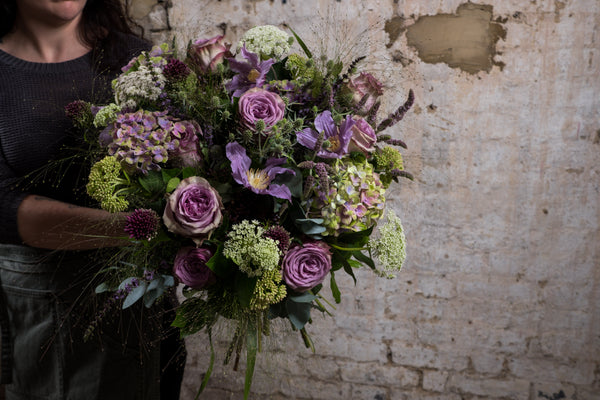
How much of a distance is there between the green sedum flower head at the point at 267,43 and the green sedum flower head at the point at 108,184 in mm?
365

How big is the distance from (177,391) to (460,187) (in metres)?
1.29

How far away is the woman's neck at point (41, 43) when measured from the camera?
4.33 ft

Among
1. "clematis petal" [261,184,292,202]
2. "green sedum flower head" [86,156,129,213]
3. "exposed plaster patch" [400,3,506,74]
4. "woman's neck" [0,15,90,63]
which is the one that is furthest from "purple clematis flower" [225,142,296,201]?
"exposed plaster patch" [400,3,506,74]

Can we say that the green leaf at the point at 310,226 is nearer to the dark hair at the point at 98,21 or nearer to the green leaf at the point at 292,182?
the green leaf at the point at 292,182

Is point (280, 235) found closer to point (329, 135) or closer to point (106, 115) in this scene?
point (329, 135)

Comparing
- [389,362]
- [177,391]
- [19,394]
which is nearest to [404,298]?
[389,362]

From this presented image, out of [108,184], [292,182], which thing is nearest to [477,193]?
[292,182]

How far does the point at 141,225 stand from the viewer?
778mm

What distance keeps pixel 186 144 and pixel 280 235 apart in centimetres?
24

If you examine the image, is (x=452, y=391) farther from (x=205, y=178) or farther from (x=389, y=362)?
(x=205, y=178)

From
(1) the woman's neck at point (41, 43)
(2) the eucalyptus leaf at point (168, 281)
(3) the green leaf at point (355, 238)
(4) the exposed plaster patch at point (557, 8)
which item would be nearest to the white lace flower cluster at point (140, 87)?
(2) the eucalyptus leaf at point (168, 281)

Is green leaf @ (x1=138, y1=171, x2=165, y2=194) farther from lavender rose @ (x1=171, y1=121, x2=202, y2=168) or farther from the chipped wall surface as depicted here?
the chipped wall surface

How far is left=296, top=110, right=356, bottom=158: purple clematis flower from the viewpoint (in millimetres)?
859

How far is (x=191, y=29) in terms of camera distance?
74.2 inches
